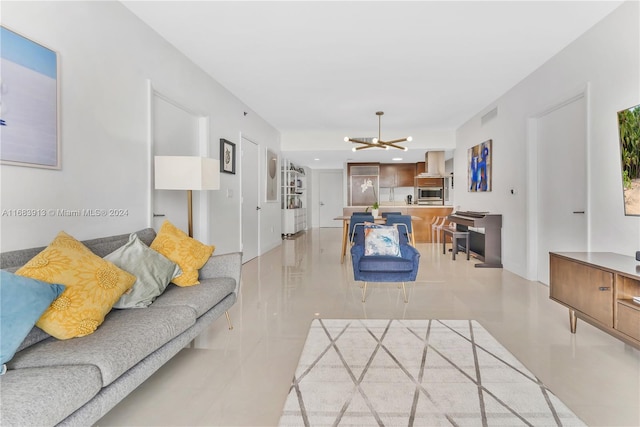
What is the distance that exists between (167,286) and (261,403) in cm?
115

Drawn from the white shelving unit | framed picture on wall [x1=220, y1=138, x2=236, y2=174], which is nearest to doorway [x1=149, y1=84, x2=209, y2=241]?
framed picture on wall [x1=220, y1=138, x2=236, y2=174]

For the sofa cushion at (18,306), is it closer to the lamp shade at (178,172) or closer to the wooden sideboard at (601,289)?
the lamp shade at (178,172)

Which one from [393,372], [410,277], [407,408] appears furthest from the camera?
[410,277]

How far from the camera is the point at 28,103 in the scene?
192 centimetres

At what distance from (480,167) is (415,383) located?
4947 millimetres

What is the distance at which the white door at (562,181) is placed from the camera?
3361mm

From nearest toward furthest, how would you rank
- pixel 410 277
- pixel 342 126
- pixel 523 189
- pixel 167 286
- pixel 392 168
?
pixel 167 286 < pixel 410 277 < pixel 523 189 < pixel 342 126 < pixel 392 168

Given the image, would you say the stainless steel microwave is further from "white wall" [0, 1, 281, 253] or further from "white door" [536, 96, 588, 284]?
"white wall" [0, 1, 281, 253]

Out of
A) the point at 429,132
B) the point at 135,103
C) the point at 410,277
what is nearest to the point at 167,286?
the point at 135,103

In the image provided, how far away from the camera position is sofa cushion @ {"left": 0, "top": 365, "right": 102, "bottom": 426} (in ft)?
3.44

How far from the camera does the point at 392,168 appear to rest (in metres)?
10.3

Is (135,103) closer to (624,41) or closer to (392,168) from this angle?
(624,41)

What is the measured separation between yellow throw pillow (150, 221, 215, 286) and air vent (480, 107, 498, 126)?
4.95 m

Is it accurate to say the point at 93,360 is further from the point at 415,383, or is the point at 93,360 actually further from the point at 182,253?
the point at 415,383
